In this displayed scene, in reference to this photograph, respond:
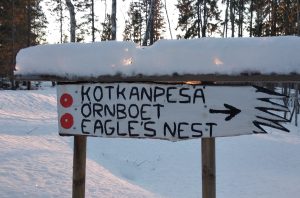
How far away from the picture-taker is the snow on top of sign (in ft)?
9.38

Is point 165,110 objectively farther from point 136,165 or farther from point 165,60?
point 136,165

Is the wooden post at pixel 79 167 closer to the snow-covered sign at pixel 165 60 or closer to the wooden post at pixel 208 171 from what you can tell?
the snow-covered sign at pixel 165 60

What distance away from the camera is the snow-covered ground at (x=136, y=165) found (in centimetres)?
586

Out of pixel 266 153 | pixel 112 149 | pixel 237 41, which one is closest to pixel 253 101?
pixel 237 41

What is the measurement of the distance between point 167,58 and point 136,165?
6695 mm

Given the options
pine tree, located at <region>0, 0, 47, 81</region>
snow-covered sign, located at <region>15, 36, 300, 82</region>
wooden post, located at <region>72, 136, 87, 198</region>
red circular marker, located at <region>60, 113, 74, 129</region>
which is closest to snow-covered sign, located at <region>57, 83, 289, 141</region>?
red circular marker, located at <region>60, 113, 74, 129</region>

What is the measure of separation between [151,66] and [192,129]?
0.62 metres

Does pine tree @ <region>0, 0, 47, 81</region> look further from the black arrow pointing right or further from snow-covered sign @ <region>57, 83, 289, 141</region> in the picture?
the black arrow pointing right

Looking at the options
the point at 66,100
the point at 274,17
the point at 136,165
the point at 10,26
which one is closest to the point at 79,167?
the point at 66,100

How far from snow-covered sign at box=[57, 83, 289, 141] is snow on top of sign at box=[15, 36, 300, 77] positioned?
18 cm

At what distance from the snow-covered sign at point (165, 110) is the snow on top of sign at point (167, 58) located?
182 mm

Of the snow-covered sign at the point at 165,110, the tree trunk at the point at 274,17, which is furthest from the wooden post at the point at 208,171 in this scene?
the tree trunk at the point at 274,17

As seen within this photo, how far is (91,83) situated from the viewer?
346 cm

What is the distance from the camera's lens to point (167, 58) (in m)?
3.08
